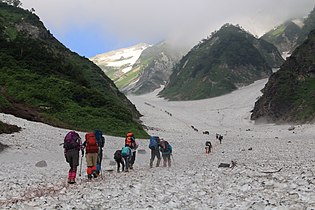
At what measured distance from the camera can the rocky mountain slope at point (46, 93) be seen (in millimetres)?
47062

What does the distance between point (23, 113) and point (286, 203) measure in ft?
121

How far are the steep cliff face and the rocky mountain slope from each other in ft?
164

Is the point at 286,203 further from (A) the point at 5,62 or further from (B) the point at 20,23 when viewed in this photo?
(B) the point at 20,23

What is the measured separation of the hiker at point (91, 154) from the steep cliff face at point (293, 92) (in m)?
77.5

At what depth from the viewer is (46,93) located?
5325 centimetres

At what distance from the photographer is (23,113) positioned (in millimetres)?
41688

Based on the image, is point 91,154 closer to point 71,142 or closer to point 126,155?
point 71,142

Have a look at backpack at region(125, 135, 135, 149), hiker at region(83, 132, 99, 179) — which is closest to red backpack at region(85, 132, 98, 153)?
hiker at region(83, 132, 99, 179)

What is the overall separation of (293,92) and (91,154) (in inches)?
3725

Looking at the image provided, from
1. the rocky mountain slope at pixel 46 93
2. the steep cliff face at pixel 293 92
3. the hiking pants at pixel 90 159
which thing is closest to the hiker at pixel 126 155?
the hiking pants at pixel 90 159

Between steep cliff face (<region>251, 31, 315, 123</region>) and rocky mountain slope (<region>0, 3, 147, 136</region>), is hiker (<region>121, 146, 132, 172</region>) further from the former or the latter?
steep cliff face (<region>251, 31, 315, 123</region>)

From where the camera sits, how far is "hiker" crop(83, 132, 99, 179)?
17.0 meters

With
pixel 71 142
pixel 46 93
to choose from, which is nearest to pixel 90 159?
pixel 71 142

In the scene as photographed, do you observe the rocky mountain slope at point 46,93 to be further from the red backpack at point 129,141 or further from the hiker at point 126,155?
the hiker at point 126,155
